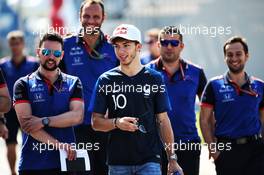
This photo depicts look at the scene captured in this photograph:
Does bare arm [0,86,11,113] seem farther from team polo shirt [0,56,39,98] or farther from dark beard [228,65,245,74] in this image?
team polo shirt [0,56,39,98]

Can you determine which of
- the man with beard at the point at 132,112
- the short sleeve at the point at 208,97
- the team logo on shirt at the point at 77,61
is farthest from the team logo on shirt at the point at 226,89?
the man with beard at the point at 132,112

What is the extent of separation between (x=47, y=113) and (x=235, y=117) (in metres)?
2.40

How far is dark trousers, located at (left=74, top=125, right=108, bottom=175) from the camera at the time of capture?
8398mm

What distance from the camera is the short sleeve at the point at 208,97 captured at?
28.6ft

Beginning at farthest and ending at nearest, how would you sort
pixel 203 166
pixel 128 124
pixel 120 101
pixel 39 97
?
pixel 203 166, pixel 39 97, pixel 120 101, pixel 128 124

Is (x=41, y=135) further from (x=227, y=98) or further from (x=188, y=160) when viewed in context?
(x=227, y=98)

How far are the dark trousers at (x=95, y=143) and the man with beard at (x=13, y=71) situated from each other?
3975 millimetres

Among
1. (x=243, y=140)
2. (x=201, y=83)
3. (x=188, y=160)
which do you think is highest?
(x=201, y=83)

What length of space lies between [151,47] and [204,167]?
2675 millimetres

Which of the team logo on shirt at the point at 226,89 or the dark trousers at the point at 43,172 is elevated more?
the team logo on shirt at the point at 226,89

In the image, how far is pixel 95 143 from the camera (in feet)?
27.6

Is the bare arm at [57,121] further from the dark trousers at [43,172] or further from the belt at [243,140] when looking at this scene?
the belt at [243,140]

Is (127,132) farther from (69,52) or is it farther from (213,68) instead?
(213,68)

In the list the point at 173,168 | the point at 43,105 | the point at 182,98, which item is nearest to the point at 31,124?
the point at 43,105
